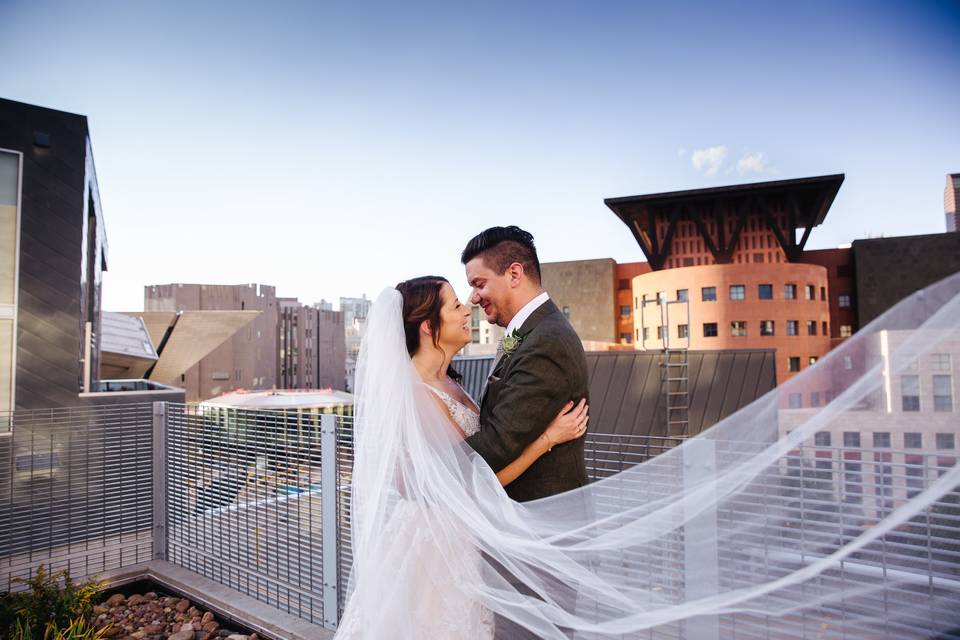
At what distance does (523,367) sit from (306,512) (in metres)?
2.58

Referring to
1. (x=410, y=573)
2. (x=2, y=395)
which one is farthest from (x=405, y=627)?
(x=2, y=395)

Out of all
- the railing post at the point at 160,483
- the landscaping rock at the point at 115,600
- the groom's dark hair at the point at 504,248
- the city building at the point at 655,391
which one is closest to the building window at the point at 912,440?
the groom's dark hair at the point at 504,248

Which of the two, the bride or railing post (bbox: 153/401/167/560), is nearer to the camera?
the bride

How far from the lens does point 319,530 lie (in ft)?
12.5

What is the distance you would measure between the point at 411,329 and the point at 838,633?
1.85 m

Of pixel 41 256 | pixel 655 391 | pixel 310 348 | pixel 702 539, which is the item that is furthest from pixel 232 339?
pixel 702 539

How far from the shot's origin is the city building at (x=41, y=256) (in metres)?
8.66

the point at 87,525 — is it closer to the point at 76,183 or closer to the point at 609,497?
the point at 609,497

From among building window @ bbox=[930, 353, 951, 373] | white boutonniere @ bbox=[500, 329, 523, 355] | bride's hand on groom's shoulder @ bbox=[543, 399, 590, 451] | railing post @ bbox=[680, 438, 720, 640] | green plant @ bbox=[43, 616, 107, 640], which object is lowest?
green plant @ bbox=[43, 616, 107, 640]

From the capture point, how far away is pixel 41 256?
29.6 feet

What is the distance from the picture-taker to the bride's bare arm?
202 cm

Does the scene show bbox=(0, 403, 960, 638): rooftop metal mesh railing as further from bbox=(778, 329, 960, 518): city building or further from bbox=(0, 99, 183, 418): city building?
bbox=(0, 99, 183, 418): city building

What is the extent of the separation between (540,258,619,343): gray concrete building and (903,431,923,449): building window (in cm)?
5469

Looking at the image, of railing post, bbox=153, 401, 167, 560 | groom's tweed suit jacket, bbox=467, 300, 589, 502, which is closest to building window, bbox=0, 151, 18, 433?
railing post, bbox=153, 401, 167, 560
